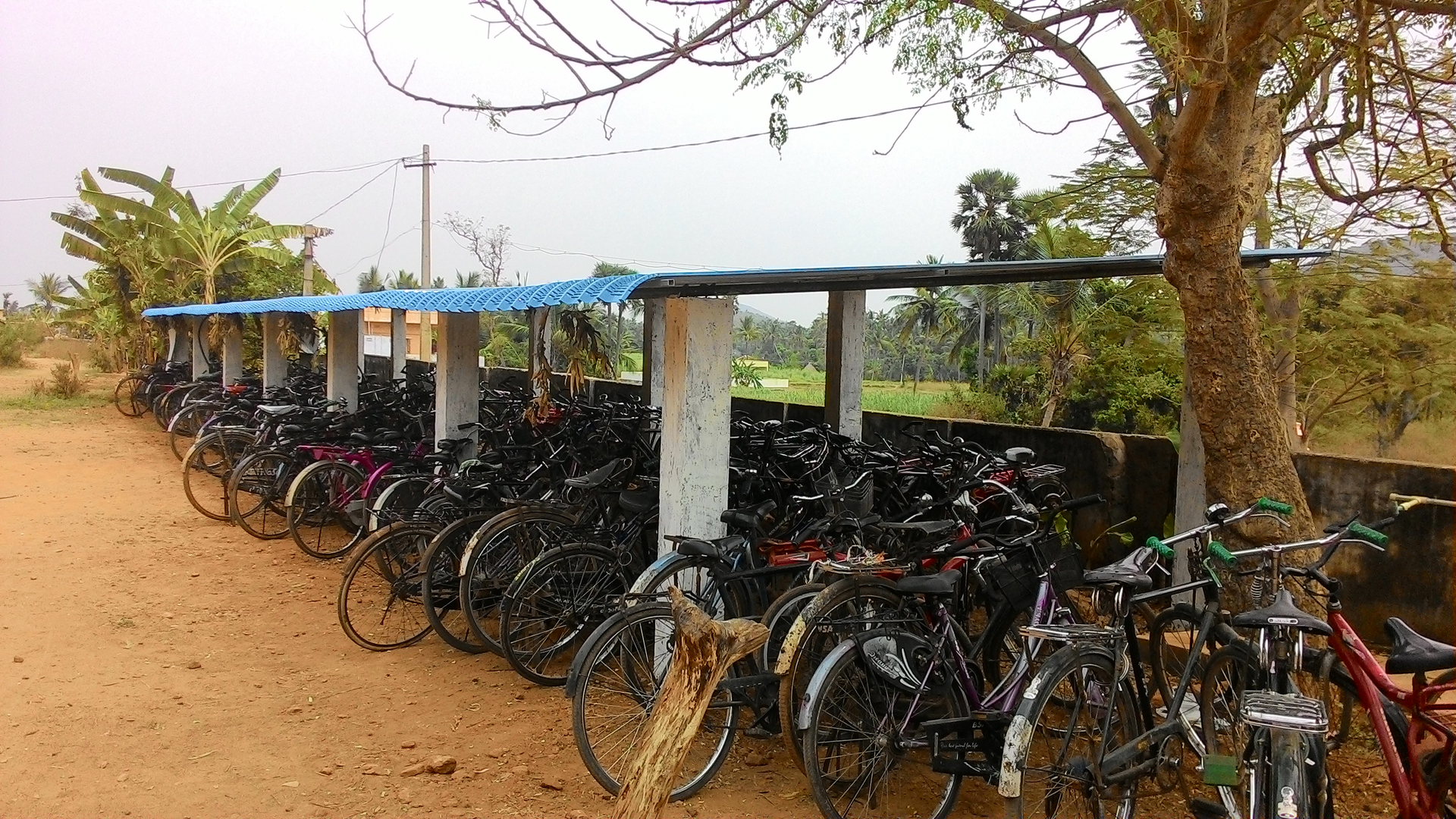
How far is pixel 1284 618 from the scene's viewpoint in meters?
2.44

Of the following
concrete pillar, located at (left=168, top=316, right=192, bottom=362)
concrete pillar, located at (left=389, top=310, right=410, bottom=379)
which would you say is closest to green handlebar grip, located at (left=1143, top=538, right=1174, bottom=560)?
concrete pillar, located at (left=389, top=310, right=410, bottom=379)

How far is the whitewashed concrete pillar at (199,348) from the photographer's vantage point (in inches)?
580

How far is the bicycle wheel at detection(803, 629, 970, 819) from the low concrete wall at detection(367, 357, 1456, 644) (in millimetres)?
3465

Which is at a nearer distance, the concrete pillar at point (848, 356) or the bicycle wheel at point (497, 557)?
the bicycle wheel at point (497, 557)

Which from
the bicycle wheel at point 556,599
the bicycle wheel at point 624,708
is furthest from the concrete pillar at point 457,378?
the bicycle wheel at point 624,708

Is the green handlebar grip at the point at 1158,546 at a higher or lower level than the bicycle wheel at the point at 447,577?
higher

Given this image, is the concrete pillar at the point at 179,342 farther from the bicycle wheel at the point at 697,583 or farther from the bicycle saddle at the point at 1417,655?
the bicycle saddle at the point at 1417,655

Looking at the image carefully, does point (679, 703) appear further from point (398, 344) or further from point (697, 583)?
point (398, 344)

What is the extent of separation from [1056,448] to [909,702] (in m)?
4.23

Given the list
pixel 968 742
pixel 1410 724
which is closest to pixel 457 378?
pixel 968 742

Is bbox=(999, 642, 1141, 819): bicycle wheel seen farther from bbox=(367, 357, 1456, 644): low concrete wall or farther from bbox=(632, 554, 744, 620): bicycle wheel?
bbox=(367, 357, 1456, 644): low concrete wall

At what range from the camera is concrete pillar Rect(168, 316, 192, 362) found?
1720 cm

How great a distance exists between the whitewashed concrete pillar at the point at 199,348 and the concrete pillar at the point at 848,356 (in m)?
11.6

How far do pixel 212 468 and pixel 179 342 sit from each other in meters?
10.4
